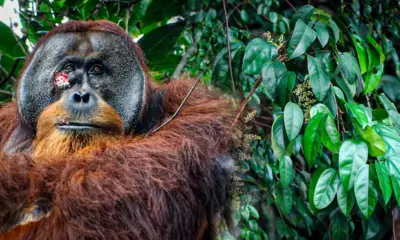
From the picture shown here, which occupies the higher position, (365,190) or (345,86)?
(345,86)

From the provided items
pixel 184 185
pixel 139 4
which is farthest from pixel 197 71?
pixel 184 185

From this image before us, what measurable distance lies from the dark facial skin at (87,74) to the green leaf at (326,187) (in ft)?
2.41

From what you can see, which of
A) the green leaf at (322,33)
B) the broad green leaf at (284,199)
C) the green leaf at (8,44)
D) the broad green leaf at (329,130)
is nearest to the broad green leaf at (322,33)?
the green leaf at (322,33)

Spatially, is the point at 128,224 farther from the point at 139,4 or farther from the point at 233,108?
the point at 139,4

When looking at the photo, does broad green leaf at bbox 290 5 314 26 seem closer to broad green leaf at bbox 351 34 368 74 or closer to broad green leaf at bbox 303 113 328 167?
broad green leaf at bbox 351 34 368 74

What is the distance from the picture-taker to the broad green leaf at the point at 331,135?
2.07m

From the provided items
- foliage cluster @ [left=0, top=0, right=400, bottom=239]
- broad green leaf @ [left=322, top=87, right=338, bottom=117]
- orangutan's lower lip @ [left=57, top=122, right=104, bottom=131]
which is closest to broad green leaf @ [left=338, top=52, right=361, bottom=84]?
foliage cluster @ [left=0, top=0, right=400, bottom=239]

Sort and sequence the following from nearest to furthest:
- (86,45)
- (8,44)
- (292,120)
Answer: (292,120)
(86,45)
(8,44)

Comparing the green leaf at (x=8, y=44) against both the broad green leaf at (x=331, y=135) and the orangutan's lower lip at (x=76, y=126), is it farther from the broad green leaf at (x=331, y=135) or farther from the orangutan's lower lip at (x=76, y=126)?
the broad green leaf at (x=331, y=135)

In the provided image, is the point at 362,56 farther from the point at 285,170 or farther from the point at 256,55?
the point at 285,170

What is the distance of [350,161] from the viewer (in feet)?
6.63

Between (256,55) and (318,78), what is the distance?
25 centimetres

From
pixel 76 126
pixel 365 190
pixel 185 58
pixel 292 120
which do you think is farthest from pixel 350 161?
pixel 185 58

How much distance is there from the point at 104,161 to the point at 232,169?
1.55 feet
